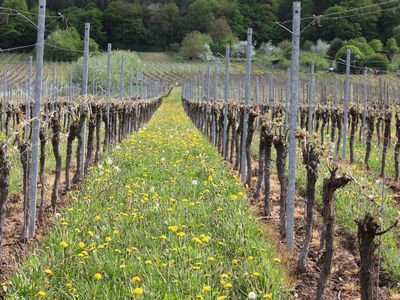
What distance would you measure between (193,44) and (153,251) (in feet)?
323

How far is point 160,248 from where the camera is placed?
6.35m

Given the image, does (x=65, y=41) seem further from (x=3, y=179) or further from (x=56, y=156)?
(x=3, y=179)

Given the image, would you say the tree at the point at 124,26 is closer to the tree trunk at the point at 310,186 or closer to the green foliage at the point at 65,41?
the green foliage at the point at 65,41

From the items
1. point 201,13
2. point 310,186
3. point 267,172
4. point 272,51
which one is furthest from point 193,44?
point 310,186

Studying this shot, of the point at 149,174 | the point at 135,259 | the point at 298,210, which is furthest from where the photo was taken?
the point at 149,174

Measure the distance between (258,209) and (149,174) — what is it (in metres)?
2.47

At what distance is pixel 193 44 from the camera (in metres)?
102

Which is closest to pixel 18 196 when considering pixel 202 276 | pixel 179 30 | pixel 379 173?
pixel 202 276

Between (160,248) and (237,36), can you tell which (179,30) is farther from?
(160,248)

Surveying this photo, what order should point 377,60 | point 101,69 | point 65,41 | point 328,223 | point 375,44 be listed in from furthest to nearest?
point 375,44, point 101,69, point 65,41, point 377,60, point 328,223

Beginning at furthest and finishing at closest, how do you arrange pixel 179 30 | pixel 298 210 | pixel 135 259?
pixel 179 30 < pixel 298 210 < pixel 135 259

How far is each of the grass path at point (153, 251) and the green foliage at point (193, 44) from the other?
92.9 meters

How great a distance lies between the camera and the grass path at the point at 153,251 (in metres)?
5.27

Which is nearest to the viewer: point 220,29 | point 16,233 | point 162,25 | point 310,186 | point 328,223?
point 328,223
